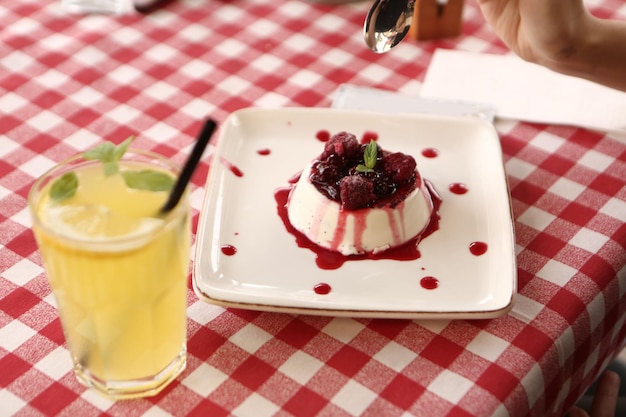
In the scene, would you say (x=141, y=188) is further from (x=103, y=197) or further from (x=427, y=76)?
(x=427, y=76)

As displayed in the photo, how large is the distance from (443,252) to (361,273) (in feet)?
0.45

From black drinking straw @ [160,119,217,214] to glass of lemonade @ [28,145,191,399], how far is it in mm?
11

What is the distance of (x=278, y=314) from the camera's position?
1183 mm

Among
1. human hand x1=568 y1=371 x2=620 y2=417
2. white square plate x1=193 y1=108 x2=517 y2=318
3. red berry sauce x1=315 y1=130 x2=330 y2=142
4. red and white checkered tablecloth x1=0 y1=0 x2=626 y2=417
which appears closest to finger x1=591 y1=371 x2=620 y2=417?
human hand x1=568 y1=371 x2=620 y2=417

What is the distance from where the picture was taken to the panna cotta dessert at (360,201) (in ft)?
4.08

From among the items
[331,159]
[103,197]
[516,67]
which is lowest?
[516,67]

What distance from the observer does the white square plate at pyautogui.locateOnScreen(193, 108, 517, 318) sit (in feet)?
3.78

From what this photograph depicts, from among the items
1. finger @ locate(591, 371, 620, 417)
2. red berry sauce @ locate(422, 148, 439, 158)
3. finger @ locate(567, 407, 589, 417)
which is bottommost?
finger @ locate(591, 371, 620, 417)

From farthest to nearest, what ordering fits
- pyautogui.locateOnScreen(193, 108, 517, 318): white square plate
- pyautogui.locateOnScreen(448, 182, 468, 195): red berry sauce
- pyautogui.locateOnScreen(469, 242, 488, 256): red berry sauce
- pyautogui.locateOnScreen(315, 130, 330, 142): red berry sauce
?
pyautogui.locateOnScreen(315, 130, 330, 142): red berry sauce
pyautogui.locateOnScreen(448, 182, 468, 195): red berry sauce
pyautogui.locateOnScreen(469, 242, 488, 256): red berry sauce
pyautogui.locateOnScreen(193, 108, 517, 318): white square plate

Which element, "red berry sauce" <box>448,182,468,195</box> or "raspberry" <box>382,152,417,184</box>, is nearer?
"raspberry" <box>382,152,417,184</box>

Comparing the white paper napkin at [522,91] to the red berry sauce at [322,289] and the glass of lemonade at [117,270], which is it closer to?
the red berry sauce at [322,289]

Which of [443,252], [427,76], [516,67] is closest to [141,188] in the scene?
[443,252]

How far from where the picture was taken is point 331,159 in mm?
1283

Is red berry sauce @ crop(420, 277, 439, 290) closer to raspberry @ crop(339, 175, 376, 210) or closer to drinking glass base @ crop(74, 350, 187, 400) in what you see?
raspberry @ crop(339, 175, 376, 210)
